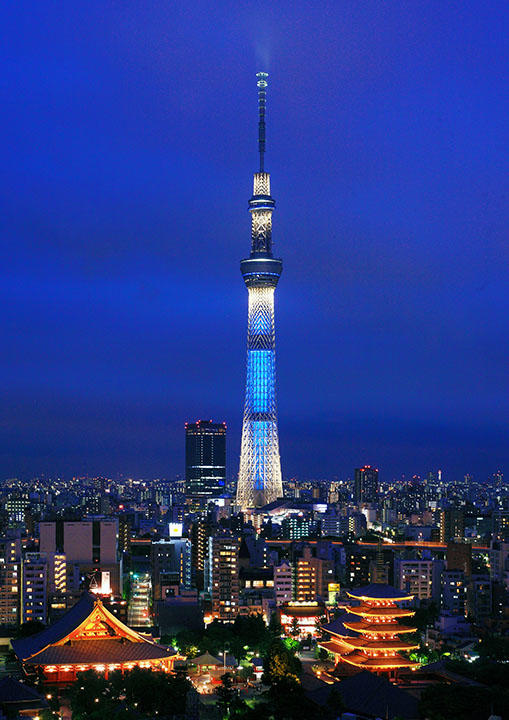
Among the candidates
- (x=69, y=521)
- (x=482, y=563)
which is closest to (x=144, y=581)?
(x=69, y=521)

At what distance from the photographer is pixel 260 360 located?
45.8m

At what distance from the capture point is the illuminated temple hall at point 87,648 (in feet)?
61.4

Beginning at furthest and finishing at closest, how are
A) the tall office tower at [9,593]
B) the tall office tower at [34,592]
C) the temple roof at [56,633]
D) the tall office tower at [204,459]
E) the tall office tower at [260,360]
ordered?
the tall office tower at [204,459]
the tall office tower at [260,360]
the tall office tower at [9,593]
the tall office tower at [34,592]
the temple roof at [56,633]

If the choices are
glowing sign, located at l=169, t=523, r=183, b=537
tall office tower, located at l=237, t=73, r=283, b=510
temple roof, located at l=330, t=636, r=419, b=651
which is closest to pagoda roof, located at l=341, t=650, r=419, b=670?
temple roof, located at l=330, t=636, r=419, b=651

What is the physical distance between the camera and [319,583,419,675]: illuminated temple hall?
1962 cm

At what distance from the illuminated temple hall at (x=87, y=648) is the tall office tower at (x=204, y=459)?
53716 mm

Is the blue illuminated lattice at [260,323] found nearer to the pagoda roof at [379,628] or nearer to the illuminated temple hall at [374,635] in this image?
the illuminated temple hall at [374,635]

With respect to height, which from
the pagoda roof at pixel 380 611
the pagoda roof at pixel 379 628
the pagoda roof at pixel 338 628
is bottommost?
the pagoda roof at pixel 338 628

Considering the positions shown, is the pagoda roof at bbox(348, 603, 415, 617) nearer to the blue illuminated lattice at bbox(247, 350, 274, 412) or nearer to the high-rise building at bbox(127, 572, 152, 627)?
the high-rise building at bbox(127, 572, 152, 627)

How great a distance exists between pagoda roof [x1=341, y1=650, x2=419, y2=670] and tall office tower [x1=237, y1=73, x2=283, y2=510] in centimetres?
2583

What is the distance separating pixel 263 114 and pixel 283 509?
13.8 meters

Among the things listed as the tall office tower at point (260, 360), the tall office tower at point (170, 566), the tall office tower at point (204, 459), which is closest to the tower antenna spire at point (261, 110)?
the tall office tower at point (260, 360)

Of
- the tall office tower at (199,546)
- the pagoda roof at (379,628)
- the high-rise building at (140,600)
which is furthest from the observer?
the tall office tower at (199,546)

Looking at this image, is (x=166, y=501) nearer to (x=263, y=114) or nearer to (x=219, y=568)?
(x=263, y=114)
